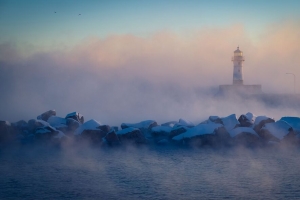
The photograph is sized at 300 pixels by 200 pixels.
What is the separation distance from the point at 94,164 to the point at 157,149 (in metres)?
3.50

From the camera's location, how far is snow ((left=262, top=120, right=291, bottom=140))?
16.5 metres

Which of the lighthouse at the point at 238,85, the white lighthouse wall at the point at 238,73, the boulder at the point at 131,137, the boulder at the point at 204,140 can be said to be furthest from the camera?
the white lighthouse wall at the point at 238,73

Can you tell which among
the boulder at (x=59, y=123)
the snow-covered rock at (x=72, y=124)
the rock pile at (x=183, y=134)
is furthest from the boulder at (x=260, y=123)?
the boulder at (x=59, y=123)

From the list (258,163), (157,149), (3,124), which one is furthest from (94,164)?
(3,124)

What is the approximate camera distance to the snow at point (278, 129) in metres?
16.5

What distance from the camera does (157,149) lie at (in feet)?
50.5

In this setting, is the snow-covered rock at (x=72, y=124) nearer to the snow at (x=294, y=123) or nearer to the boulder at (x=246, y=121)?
the boulder at (x=246, y=121)

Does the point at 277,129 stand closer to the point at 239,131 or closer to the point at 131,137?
the point at 239,131

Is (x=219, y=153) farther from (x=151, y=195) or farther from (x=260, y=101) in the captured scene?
(x=260, y=101)

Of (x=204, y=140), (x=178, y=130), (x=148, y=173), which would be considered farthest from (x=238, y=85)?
(x=148, y=173)

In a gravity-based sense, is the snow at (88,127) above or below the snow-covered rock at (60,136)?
above

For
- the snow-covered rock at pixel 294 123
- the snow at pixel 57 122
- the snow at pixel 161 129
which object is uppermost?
the snow-covered rock at pixel 294 123

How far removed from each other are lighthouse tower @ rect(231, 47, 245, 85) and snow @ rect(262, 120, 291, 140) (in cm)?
2412

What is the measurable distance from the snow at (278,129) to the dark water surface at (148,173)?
58.8 inches
